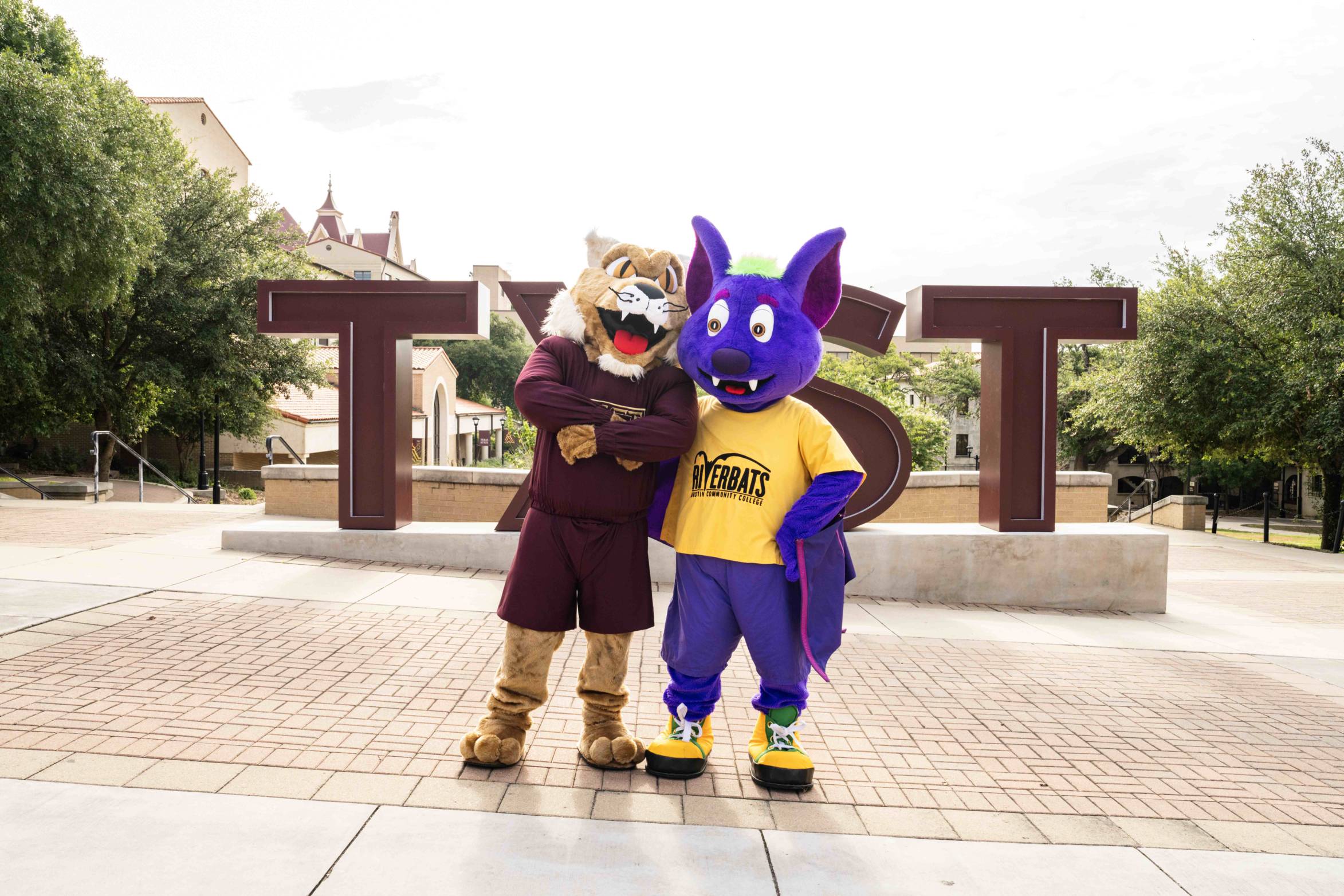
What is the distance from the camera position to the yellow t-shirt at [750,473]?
11.3 feet

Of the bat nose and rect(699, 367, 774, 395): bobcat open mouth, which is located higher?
the bat nose

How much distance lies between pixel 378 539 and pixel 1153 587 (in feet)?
23.0

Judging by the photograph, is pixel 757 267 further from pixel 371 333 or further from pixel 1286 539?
pixel 1286 539

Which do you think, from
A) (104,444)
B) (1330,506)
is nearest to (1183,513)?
(1330,506)

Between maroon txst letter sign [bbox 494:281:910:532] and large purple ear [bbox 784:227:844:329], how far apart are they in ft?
12.6

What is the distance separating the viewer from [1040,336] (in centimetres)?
772

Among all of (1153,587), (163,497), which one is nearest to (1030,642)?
(1153,587)

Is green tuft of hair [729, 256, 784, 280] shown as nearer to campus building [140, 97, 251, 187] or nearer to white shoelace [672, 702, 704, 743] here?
white shoelace [672, 702, 704, 743]

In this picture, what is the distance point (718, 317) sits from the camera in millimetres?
3490

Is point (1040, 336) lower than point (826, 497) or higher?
higher

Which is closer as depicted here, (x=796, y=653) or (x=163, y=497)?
(x=796, y=653)

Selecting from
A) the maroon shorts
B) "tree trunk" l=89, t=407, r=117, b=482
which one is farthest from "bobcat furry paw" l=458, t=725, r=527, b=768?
"tree trunk" l=89, t=407, r=117, b=482

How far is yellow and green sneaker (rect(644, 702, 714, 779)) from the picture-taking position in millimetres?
3473

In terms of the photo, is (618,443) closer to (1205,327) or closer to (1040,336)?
(1040,336)
